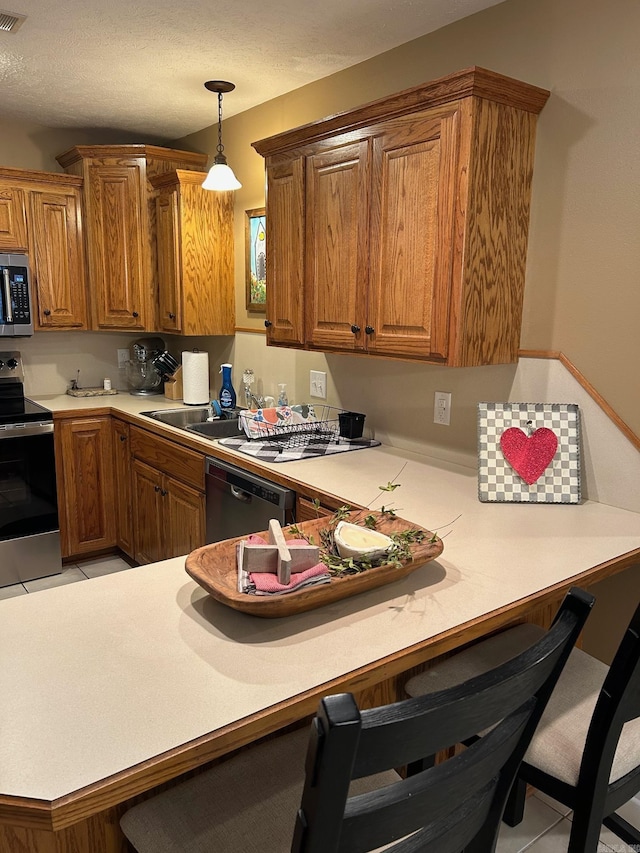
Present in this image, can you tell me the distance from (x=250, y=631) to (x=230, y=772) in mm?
245

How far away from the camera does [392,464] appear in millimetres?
2473

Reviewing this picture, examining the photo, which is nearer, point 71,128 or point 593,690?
point 593,690

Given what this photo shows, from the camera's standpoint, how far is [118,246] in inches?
150

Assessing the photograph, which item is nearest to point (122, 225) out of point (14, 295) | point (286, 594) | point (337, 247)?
point (14, 295)

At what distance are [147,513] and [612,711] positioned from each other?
2.70m

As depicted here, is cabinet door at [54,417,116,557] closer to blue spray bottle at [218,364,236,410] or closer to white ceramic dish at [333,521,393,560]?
blue spray bottle at [218,364,236,410]

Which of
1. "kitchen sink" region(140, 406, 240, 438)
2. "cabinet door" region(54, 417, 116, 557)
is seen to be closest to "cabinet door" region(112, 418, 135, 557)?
"cabinet door" region(54, 417, 116, 557)

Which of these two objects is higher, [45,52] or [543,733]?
[45,52]

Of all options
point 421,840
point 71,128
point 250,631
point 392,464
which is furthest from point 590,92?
point 71,128

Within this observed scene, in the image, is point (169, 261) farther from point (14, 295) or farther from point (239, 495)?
point (239, 495)

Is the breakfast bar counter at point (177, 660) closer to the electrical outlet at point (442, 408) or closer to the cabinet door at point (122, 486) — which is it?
the electrical outlet at point (442, 408)

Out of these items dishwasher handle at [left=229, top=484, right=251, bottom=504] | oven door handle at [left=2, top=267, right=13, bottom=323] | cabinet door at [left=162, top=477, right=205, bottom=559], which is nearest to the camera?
dishwasher handle at [left=229, top=484, right=251, bottom=504]

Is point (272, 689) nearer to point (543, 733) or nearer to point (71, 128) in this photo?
point (543, 733)

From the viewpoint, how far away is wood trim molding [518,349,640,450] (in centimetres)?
195
